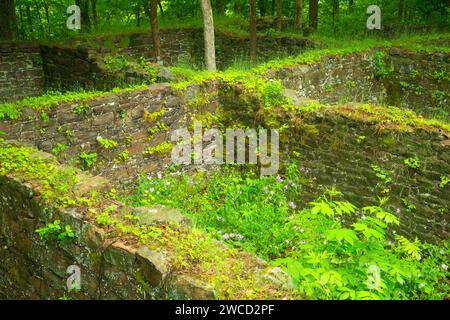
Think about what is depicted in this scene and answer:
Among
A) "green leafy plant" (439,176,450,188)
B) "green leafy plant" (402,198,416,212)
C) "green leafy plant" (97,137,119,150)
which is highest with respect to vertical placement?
"green leafy plant" (97,137,119,150)

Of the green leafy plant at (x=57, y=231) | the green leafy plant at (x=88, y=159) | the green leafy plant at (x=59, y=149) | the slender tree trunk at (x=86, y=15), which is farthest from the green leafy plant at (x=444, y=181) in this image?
the slender tree trunk at (x=86, y=15)

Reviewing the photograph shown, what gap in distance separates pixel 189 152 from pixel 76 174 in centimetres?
389

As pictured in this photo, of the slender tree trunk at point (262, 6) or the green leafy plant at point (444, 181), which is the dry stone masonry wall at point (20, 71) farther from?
the green leafy plant at point (444, 181)

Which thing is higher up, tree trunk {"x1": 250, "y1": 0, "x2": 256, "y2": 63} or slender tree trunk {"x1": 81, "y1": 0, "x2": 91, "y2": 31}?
slender tree trunk {"x1": 81, "y1": 0, "x2": 91, "y2": 31}

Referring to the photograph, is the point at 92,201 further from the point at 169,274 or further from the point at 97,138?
the point at 97,138

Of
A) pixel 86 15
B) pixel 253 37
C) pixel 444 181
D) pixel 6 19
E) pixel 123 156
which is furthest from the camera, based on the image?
pixel 86 15

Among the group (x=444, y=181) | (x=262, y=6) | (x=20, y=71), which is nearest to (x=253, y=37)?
(x=20, y=71)

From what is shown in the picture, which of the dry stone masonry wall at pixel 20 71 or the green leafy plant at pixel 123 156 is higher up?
the dry stone masonry wall at pixel 20 71

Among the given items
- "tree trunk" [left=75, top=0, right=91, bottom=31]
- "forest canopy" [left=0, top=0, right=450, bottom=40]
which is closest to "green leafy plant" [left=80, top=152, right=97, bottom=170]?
"forest canopy" [left=0, top=0, right=450, bottom=40]

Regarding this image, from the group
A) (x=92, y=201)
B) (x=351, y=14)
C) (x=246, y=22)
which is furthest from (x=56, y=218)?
(x=351, y=14)

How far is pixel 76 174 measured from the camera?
19.1 ft

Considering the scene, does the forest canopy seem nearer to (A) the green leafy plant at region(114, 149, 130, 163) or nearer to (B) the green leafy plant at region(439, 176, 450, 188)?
(A) the green leafy plant at region(114, 149, 130, 163)

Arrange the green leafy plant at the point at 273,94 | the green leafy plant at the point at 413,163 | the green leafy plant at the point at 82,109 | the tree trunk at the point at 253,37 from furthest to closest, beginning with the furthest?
the tree trunk at the point at 253,37 < the green leafy plant at the point at 273,94 < the green leafy plant at the point at 82,109 < the green leafy plant at the point at 413,163

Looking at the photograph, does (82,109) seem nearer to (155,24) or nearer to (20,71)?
(155,24)
